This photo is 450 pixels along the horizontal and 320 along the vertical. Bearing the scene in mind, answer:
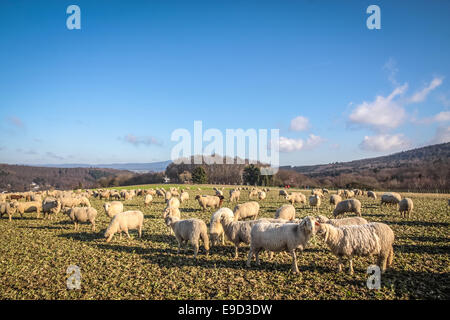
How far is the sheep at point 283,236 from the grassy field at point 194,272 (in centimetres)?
78

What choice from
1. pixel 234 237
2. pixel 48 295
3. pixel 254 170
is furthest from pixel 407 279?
pixel 254 170

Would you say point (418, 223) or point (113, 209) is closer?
point (418, 223)

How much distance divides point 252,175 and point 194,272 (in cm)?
7798

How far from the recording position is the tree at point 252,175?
8381cm

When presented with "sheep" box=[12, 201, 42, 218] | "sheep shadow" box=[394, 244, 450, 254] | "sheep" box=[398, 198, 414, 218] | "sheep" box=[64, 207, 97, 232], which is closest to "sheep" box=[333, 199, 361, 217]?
"sheep" box=[398, 198, 414, 218]

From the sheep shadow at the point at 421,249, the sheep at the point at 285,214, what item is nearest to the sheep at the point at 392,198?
the sheep shadow at the point at 421,249

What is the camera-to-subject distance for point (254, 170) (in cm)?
8494

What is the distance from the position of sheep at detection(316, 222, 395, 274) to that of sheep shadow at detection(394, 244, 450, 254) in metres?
3.40

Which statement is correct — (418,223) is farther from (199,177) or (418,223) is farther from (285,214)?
(199,177)

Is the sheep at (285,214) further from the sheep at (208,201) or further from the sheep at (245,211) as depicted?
the sheep at (208,201)

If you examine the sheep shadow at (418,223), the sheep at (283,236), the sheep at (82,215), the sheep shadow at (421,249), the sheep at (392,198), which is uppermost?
the sheep at (283,236)

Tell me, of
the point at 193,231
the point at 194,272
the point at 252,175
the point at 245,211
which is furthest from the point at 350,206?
the point at 252,175

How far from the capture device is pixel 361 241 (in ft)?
24.2

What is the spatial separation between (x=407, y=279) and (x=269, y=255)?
15.2 feet
